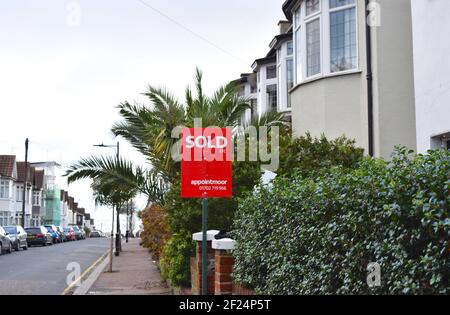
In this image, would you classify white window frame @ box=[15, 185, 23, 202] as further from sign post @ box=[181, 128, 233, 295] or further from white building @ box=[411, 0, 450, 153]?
sign post @ box=[181, 128, 233, 295]

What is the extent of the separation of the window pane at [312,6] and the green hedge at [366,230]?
9548 mm

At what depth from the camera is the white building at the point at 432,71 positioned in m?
9.19

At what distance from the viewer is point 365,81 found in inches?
522

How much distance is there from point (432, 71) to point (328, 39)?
469 cm

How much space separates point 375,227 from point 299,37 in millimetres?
12212

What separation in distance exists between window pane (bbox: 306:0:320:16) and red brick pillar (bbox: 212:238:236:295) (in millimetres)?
8611

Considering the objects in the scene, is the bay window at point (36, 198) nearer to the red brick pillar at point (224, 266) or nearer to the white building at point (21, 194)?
the white building at point (21, 194)

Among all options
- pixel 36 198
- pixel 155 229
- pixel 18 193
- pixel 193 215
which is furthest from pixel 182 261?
pixel 36 198

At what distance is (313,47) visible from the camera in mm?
14547

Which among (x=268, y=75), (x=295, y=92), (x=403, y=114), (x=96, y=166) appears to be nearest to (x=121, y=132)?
(x=96, y=166)

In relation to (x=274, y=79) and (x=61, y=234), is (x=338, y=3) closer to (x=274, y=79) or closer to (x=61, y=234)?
(x=274, y=79)

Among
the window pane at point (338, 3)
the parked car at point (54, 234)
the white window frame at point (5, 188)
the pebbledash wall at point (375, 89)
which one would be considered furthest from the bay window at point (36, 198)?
the window pane at point (338, 3)
